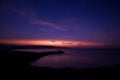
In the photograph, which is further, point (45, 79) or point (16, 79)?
point (45, 79)

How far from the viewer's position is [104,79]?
47.3 ft

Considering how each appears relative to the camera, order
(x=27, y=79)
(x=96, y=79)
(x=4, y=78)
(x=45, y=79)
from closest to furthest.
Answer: (x=4, y=78) → (x=27, y=79) → (x=45, y=79) → (x=96, y=79)

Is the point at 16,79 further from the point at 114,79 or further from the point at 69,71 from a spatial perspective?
the point at 114,79

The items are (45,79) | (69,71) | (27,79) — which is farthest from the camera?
(69,71)

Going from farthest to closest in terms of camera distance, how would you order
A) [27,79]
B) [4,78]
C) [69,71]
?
[69,71] < [27,79] < [4,78]

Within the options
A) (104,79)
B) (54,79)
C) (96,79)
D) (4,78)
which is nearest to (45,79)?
(54,79)

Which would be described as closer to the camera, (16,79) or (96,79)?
(16,79)

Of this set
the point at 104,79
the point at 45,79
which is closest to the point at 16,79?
the point at 45,79

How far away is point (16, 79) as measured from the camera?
12008mm

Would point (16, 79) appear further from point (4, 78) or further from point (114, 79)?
point (114, 79)

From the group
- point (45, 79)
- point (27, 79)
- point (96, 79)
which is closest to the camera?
point (27, 79)

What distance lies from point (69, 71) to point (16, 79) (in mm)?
8318

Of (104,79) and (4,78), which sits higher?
(4,78)

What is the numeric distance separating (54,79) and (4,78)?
4.91 meters
